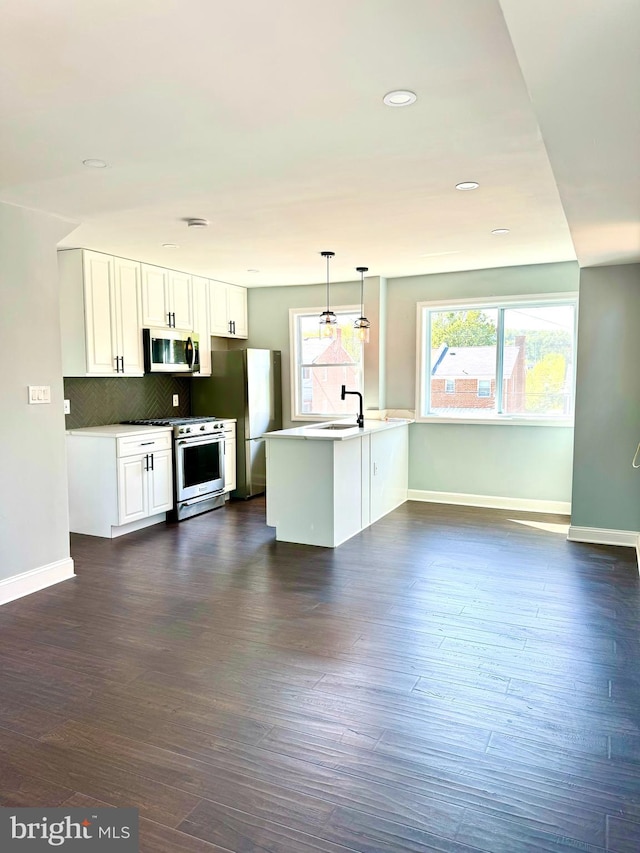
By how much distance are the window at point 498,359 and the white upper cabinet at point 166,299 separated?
251cm

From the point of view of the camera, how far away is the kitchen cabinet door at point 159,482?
540cm

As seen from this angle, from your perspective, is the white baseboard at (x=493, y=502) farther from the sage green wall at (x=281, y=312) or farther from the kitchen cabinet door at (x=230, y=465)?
the kitchen cabinet door at (x=230, y=465)

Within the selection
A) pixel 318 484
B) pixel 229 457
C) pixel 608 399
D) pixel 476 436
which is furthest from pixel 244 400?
pixel 608 399

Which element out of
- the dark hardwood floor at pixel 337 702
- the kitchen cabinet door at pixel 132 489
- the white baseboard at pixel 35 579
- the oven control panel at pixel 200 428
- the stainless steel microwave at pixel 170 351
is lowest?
the dark hardwood floor at pixel 337 702

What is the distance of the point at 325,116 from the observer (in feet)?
8.11

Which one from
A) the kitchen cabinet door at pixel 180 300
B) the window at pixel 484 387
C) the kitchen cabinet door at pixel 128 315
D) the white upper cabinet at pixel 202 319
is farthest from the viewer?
the white upper cabinet at pixel 202 319

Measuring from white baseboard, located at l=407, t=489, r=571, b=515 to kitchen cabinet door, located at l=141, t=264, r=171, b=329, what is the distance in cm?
324

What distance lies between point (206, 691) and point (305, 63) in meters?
2.54

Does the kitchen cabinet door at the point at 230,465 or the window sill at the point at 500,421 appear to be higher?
the window sill at the point at 500,421

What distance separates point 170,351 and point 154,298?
0.53 metres

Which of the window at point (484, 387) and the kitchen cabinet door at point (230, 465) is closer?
the window at point (484, 387)

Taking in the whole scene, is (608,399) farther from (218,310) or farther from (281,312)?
(218,310)

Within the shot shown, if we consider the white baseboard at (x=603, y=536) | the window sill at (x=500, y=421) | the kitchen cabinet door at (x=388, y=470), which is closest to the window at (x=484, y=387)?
the window sill at (x=500, y=421)

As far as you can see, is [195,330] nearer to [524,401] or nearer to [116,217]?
[116,217]
